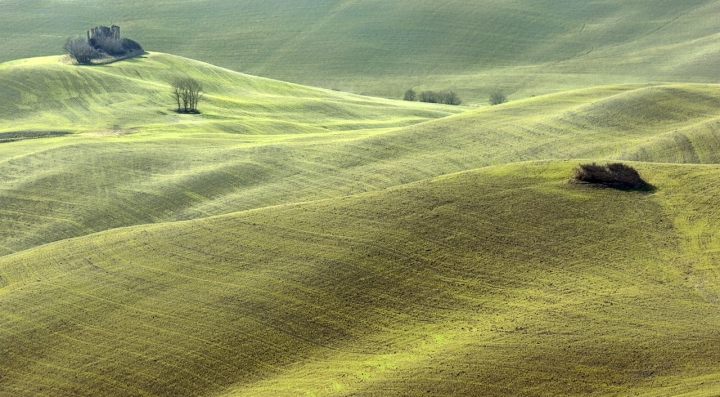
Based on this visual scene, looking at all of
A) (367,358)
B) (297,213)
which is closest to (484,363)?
(367,358)

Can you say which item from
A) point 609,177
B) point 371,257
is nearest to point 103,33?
point 609,177

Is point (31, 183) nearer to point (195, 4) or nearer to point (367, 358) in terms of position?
point (367, 358)

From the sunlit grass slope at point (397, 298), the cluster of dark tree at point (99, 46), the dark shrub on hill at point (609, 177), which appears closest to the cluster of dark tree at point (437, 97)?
the cluster of dark tree at point (99, 46)

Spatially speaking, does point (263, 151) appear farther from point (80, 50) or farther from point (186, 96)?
point (80, 50)

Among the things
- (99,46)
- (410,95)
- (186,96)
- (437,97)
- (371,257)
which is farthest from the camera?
(410,95)

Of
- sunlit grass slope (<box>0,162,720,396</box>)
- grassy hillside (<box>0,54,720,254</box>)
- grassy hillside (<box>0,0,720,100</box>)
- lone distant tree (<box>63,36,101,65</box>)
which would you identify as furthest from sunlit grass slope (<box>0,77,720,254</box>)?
grassy hillside (<box>0,0,720,100</box>)

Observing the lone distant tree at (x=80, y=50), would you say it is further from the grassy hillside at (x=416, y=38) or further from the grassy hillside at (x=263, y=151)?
the grassy hillside at (x=416, y=38)
